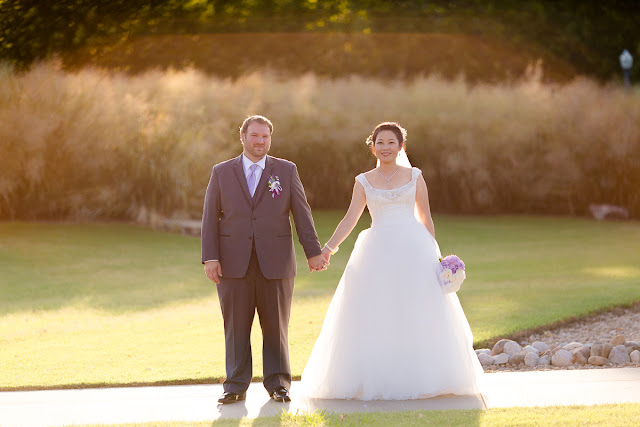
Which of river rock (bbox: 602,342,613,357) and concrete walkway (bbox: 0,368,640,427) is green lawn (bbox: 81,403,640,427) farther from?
river rock (bbox: 602,342,613,357)

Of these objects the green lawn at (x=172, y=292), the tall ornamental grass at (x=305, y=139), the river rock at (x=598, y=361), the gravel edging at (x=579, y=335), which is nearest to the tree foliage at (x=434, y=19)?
the tall ornamental grass at (x=305, y=139)

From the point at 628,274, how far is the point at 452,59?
15211mm

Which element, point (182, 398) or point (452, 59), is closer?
point (182, 398)

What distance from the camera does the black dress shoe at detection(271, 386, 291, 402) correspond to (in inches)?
190

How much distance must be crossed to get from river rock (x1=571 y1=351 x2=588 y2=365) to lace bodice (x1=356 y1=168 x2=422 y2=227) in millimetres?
1885

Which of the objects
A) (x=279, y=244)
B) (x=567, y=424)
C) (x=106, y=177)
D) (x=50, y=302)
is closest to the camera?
(x=567, y=424)

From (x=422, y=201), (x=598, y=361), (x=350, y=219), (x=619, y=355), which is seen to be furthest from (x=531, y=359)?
(x=350, y=219)

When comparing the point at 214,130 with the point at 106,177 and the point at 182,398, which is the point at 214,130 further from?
the point at 182,398

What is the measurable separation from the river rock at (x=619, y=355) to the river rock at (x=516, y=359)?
605 millimetres

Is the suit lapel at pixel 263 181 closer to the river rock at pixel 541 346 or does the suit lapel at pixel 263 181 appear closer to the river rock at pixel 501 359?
the river rock at pixel 501 359

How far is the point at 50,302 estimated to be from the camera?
9.68 m

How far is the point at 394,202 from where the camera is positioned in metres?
5.06

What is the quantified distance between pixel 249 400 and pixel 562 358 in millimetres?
2363

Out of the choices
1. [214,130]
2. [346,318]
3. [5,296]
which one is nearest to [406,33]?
[214,130]
